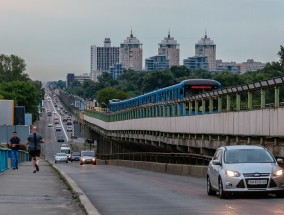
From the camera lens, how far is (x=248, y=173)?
2228 centimetres

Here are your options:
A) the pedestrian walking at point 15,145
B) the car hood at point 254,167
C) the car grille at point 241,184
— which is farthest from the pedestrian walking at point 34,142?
the car grille at point 241,184

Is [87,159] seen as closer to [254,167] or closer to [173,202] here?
[254,167]

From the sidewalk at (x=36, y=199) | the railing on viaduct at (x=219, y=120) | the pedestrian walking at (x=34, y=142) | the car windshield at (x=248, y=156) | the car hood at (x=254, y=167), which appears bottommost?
the sidewalk at (x=36, y=199)

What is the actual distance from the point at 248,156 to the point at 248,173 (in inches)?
39.2

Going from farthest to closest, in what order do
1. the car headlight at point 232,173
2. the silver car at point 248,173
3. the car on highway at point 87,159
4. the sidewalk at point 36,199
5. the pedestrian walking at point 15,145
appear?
the car on highway at point 87,159, the pedestrian walking at point 15,145, the car headlight at point 232,173, the silver car at point 248,173, the sidewalk at point 36,199

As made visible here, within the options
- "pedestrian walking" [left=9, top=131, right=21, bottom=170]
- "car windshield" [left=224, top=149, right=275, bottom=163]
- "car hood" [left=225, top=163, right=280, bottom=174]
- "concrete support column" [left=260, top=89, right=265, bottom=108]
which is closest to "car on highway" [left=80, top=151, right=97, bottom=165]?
"pedestrian walking" [left=9, top=131, right=21, bottom=170]

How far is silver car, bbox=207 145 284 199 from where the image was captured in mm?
22219

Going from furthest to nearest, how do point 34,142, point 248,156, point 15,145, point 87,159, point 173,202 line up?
point 87,159 < point 15,145 < point 34,142 < point 248,156 < point 173,202

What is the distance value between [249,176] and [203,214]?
4.56 meters

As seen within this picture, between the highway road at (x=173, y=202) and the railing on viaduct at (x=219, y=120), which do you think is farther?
the railing on viaduct at (x=219, y=120)

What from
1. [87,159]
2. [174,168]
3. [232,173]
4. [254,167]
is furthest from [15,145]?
[87,159]

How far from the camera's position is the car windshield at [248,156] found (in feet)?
75.5

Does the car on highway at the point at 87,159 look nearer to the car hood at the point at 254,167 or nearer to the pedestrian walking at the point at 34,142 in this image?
the pedestrian walking at the point at 34,142

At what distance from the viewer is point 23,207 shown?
61.2ft
